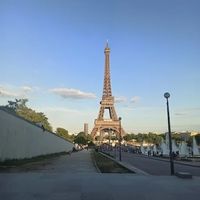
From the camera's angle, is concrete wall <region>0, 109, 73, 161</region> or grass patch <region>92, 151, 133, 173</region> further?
concrete wall <region>0, 109, 73, 161</region>

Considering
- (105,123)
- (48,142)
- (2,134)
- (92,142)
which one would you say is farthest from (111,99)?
(2,134)

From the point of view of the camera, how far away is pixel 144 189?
48.3ft

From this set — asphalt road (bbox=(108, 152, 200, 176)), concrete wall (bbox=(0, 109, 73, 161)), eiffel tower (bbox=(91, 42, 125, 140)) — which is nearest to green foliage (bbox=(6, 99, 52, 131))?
concrete wall (bbox=(0, 109, 73, 161))

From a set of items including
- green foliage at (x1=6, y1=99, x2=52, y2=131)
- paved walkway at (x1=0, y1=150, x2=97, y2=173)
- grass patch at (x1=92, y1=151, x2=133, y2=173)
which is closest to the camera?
paved walkway at (x1=0, y1=150, x2=97, y2=173)

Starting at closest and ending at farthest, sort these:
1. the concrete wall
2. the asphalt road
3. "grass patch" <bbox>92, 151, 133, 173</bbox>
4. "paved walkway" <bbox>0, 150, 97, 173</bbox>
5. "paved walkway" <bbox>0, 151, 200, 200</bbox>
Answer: "paved walkway" <bbox>0, 151, 200, 200</bbox> → "paved walkway" <bbox>0, 150, 97, 173</bbox> → "grass patch" <bbox>92, 151, 133, 173</bbox> → the asphalt road → the concrete wall

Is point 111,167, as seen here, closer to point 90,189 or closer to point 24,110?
point 90,189

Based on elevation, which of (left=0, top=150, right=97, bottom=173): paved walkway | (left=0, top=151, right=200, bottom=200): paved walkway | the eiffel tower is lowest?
(left=0, top=151, right=200, bottom=200): paved walkway

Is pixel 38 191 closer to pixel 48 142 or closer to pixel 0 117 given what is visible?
pixel 0 117

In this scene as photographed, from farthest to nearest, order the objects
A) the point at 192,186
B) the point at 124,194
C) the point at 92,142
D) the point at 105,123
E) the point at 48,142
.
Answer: the point at 92,142 → the point at 105,123 → the point at 48,142 → the point at 192,186 → the point at 124,194

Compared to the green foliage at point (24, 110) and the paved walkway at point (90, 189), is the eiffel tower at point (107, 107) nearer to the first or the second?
the green foliage at point (24, 110)

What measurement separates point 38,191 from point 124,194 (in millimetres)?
2943

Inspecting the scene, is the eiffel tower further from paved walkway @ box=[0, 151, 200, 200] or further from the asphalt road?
paved walkway @ box=[0, 151, 200, 200]

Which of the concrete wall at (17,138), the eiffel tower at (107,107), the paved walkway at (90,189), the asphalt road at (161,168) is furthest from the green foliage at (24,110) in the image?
the paved walkway at (90,189)

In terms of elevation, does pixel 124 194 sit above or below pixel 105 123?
below
